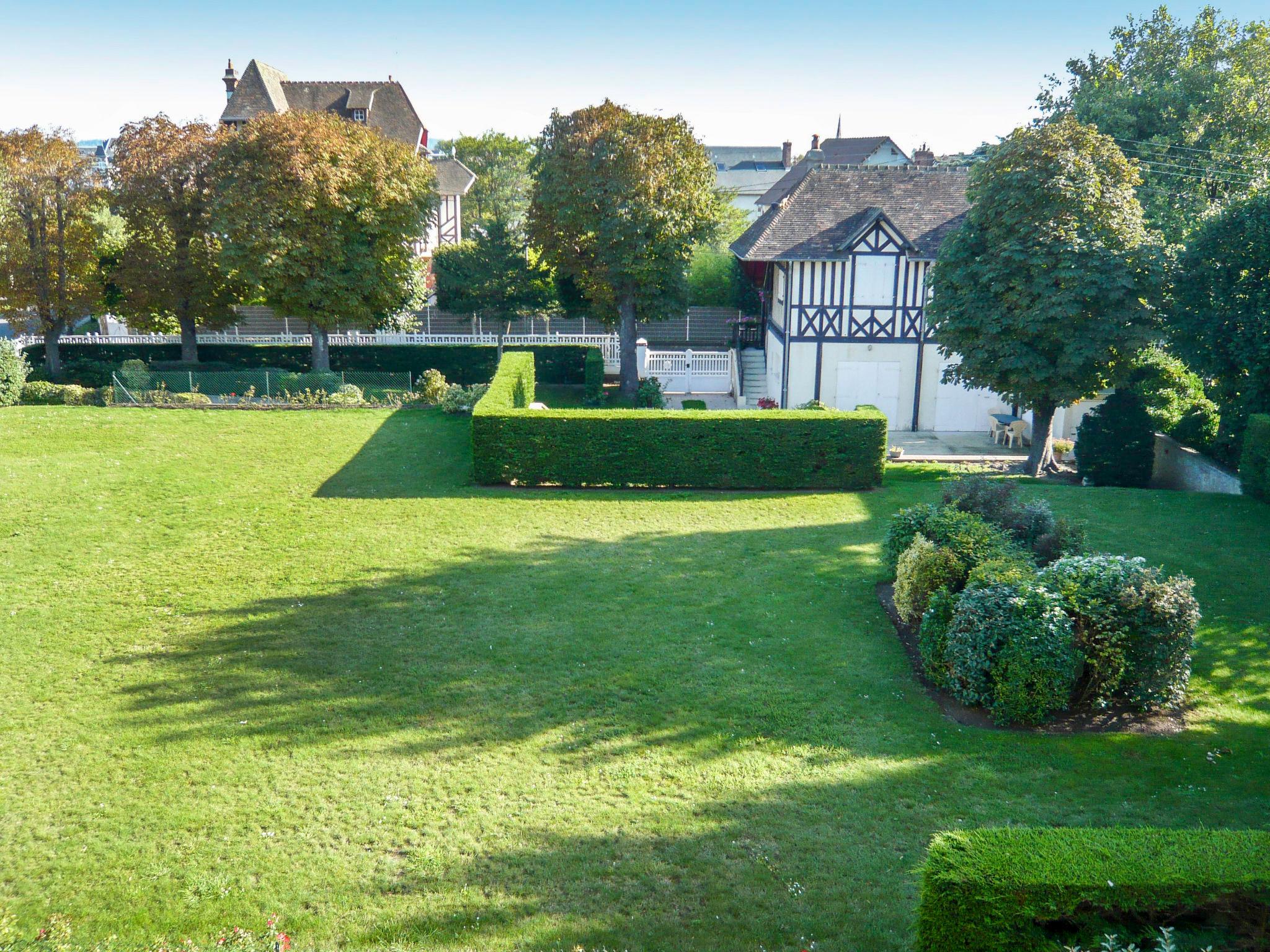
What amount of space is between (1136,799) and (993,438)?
19750 millimetres

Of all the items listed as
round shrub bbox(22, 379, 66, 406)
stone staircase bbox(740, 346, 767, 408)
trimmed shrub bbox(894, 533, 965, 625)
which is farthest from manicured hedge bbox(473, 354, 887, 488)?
round shrub bbox(22, 379, 66, 406)

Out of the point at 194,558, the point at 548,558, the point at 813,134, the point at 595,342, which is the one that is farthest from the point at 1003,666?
the point at 813,134

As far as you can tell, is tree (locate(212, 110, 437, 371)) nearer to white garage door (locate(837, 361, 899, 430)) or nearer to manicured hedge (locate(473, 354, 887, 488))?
manicured hedge (locate(473, 354, 887, 488))

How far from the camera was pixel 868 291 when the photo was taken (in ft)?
84.4

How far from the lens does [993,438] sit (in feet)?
83.7

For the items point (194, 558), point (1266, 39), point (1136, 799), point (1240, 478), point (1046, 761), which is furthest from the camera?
point (1266, 39)

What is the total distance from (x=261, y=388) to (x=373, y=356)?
6.53 metres

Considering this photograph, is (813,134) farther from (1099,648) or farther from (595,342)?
(1099,648)

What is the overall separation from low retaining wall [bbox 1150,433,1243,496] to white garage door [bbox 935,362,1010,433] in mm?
6254

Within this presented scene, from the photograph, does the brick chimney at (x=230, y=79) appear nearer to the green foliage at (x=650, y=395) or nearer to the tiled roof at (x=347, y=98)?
the tiled roof at (x=347, y=98)

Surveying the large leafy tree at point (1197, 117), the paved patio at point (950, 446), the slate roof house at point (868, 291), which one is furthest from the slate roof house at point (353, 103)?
the large leafy tree at point (1197, 117)

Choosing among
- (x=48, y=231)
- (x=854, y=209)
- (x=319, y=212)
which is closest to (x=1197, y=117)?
(x=854, y=209)

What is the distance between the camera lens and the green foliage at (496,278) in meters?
32.6

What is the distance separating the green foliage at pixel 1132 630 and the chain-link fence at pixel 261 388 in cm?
1892
